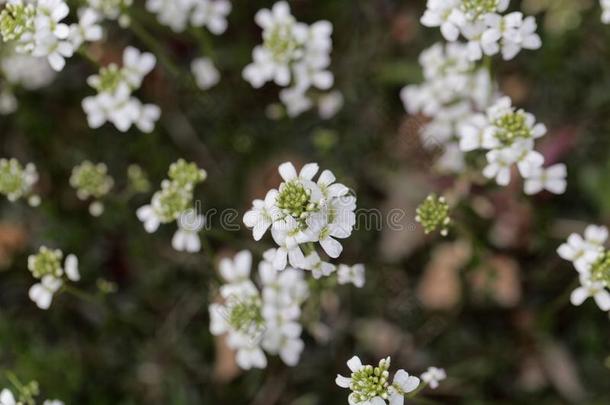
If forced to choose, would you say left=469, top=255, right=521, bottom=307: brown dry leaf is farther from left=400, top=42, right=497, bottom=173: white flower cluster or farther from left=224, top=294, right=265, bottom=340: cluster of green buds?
left=224, top=294, right=265, bottom=340: cluster of green buds

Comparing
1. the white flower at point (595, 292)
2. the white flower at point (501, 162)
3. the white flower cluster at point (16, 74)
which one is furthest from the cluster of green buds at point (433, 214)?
the white flower cluster at point (16, 74)

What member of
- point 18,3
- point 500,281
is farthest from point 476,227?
point 18,3

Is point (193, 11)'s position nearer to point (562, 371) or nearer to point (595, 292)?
point (595, 292)

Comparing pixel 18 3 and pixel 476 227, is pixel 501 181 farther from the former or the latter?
pixel 18 3

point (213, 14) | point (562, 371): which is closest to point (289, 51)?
point (213, 14)

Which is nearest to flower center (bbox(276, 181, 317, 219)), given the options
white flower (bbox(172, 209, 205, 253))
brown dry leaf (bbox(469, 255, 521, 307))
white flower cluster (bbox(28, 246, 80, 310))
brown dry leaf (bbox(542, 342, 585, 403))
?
white flower (bbox(172, 209, 205, 253))

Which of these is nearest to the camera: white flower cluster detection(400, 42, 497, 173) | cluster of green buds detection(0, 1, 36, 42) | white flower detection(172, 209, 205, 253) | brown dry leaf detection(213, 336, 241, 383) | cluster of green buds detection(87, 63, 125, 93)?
cluster of green buds detection(0, 1, 36, 42)
